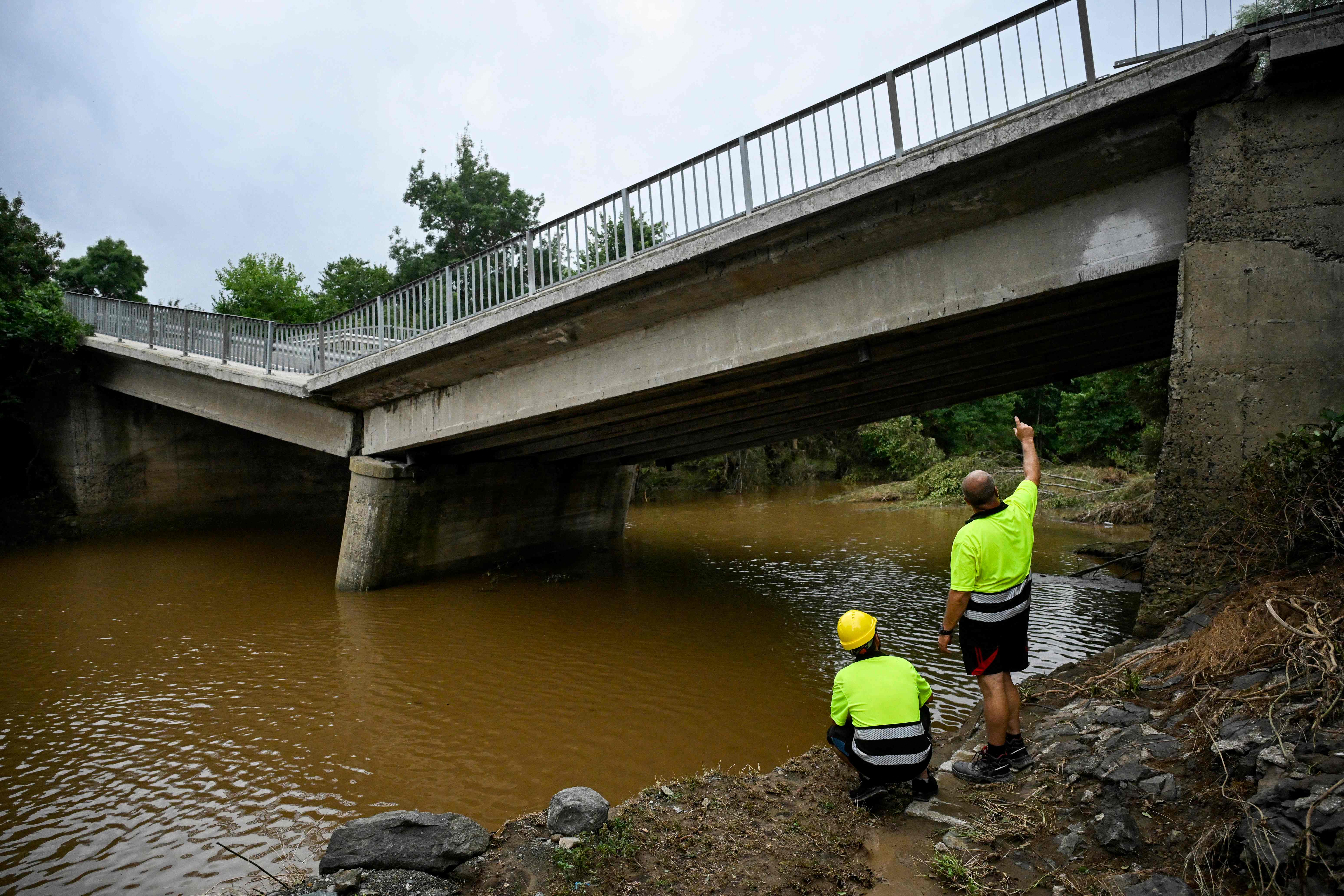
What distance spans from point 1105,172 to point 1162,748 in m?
5.10

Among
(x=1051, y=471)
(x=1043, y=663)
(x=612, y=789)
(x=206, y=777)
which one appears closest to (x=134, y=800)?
(x=206, y=777)

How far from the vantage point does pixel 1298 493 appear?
15.7 feet

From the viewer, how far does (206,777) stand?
545 centimetres

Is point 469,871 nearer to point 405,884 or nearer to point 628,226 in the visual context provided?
point 405,884

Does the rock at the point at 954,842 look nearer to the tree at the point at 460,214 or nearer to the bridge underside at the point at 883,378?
the bridge underside at the point at 883,378

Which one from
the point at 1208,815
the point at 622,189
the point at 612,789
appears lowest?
the point at 612,789

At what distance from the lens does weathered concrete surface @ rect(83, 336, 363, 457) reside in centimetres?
1395

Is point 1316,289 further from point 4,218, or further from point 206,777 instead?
point 4,218

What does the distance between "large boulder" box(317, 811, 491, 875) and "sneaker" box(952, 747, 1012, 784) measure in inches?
106

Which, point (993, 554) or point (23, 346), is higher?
point (23, 346)

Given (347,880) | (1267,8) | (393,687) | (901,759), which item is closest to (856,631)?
(901,759)

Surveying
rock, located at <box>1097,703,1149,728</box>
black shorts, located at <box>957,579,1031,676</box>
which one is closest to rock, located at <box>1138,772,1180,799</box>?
rock, located at <box>1097,703,1149,728</box>

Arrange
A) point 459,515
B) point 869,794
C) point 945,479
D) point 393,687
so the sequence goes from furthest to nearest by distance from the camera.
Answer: point 945,479 → point 459,515 → point 393,687 → point 869,794

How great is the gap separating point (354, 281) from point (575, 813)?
4691 cm
